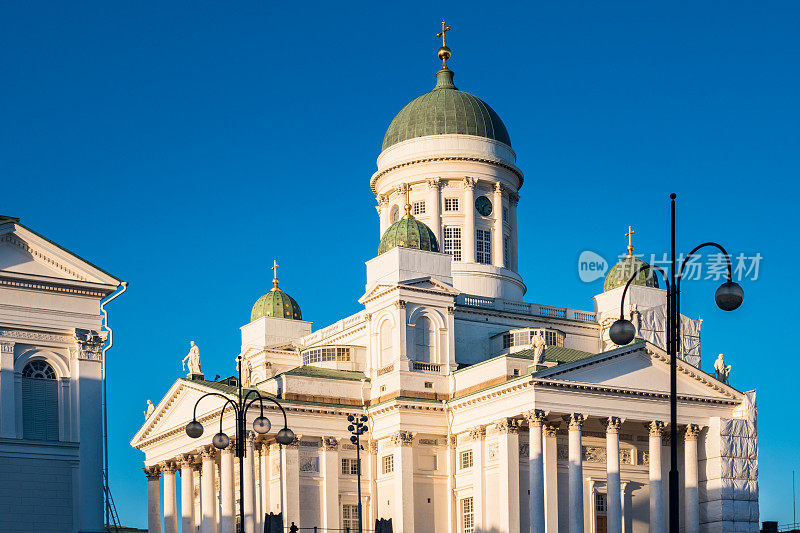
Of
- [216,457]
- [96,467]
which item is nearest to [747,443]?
[216,457]

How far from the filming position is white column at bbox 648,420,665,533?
2518 inches

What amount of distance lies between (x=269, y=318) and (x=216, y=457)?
40.8ft

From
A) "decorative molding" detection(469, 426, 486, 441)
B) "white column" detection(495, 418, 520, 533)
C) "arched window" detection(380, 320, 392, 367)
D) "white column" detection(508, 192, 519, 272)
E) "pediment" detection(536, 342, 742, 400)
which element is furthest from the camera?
"white column" detection(508, 192, 519, 272)

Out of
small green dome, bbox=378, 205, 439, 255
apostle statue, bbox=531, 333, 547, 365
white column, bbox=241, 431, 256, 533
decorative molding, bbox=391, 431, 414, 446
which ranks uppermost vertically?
small green dome, bbox=378, 205, 439, 255

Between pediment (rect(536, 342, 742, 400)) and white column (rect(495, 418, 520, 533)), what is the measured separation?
336cm

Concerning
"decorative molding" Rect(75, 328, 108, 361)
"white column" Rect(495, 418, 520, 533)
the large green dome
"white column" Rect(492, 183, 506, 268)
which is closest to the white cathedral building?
"white column" Rect(495, 418, 520, 533)

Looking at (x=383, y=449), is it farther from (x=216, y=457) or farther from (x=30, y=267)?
(x=30, y=267)

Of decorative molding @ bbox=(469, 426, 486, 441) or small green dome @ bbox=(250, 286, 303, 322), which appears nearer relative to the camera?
decorative molding @ bbox=(469, 426, 486, 441)

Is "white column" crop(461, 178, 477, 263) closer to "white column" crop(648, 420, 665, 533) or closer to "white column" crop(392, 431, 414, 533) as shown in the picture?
"white column" crop(392, 431, 414, 533)

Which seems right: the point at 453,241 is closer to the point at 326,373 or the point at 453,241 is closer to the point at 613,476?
the point at 326,373

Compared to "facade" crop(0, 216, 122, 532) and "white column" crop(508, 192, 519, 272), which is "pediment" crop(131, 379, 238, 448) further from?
"facade" crop(0, 216, 122, 532)

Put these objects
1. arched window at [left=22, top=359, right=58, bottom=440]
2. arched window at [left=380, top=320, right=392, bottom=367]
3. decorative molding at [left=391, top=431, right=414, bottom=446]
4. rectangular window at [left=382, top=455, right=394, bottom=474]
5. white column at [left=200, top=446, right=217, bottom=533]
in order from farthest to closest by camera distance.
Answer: white column at [left=200, top=446, right=217, bottom=533]
arched window at [left=380, top=320, right=392, bottom=367]
rectangular window at [left=382, top=455, right=394, bottom=474]
decorative molding at [left=391, top=431, right=414, bottom=446]
arched window at [left=22, top=359, right=58, bottom=440]

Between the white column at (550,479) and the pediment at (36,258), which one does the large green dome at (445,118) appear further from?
the pediment at (36,258)

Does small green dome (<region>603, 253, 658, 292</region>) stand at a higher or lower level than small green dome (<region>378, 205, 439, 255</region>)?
lower
